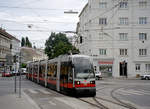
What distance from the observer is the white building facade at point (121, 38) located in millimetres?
48219

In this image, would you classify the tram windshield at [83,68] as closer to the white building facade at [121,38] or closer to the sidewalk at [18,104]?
the sidewalk at [18,104]

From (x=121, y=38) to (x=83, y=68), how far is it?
3319cm

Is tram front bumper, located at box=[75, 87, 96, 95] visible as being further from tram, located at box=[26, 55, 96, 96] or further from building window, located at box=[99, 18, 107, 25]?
building window, located at box=[99, 18, 107, 25]

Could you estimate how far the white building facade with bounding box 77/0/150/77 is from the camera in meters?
48.2

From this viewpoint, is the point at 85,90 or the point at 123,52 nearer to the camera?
the point at 85,90

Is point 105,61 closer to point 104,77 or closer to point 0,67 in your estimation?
point 104,77

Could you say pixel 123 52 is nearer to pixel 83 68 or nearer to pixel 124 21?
pixel 124 21

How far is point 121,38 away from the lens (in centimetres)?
4847

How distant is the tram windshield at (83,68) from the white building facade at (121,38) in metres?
31.3

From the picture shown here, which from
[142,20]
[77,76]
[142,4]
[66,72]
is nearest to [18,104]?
[77,76]

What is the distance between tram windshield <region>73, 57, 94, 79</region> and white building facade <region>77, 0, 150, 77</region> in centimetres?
3129

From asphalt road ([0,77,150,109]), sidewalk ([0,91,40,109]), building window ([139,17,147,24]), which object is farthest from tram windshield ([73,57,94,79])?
building window ([139,17,147,24])

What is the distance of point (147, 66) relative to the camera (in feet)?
160

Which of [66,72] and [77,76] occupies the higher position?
[66,72]
